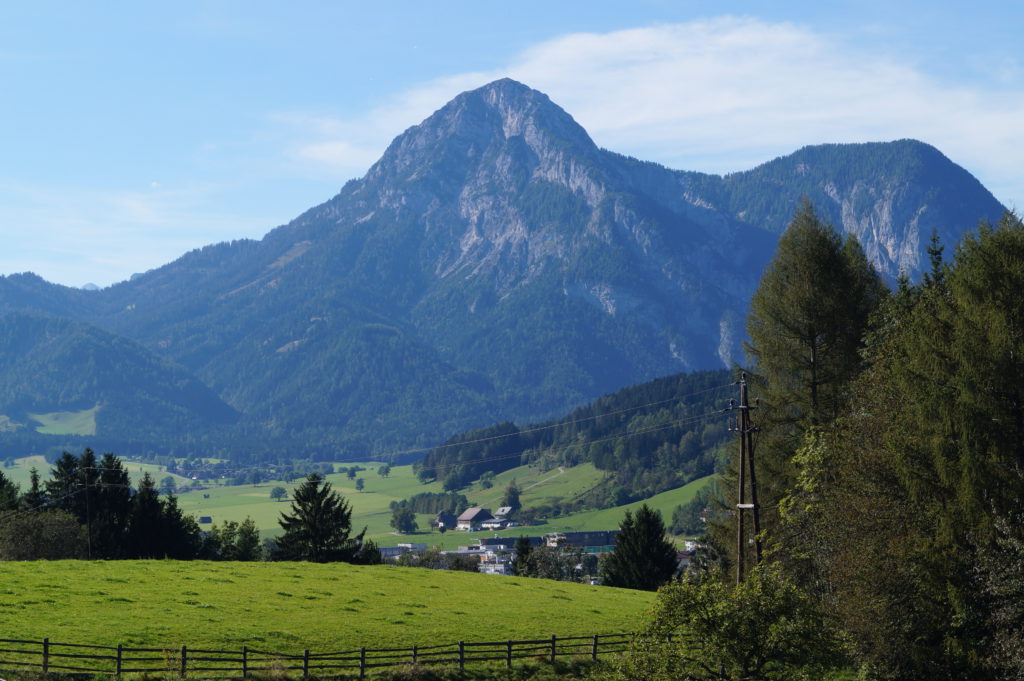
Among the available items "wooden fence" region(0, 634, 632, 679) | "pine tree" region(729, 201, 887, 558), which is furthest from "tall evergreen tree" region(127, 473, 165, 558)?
"pine tree" region(729, 201, 887, 558)

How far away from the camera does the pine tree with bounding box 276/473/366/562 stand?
90688 millimetres

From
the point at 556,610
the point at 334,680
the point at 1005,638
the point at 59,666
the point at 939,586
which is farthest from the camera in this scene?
the point at 556,610

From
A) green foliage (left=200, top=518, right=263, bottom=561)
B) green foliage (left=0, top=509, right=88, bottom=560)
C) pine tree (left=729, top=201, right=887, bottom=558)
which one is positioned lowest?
green foliage (left=200, top=518, right=263, bottom=561)

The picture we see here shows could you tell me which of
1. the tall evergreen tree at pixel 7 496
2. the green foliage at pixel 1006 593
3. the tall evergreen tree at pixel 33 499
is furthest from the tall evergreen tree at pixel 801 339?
the tall evergreen tree at pixel 7 496

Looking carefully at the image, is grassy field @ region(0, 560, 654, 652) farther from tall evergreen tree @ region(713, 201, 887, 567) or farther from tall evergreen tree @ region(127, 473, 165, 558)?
tall evergreen tree @ region(127, 473, 165, 558)

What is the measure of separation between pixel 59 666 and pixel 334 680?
10695mm

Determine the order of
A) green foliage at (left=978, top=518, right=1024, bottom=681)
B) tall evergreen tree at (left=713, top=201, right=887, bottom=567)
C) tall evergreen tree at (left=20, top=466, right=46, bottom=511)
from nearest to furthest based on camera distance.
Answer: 1. green foliage at (left=978, top=518, right=1024, bottom=681)
2. tall evergreen tree at (left=713, top=201, right=887, bottom=567)
3. tall evergreen tree at (left=20, top=466, right=46, bottom=511)

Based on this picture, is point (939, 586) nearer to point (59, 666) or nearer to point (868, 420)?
point (868, 420)

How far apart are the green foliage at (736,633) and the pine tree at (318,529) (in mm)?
58734

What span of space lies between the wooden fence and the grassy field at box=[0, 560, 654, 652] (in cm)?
148

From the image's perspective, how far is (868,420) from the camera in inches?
1679

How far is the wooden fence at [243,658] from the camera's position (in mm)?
39719

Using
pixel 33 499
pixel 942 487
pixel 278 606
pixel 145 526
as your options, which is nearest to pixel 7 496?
pixel 33 499

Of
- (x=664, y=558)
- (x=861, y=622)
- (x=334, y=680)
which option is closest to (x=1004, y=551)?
(x=861, y=622)
